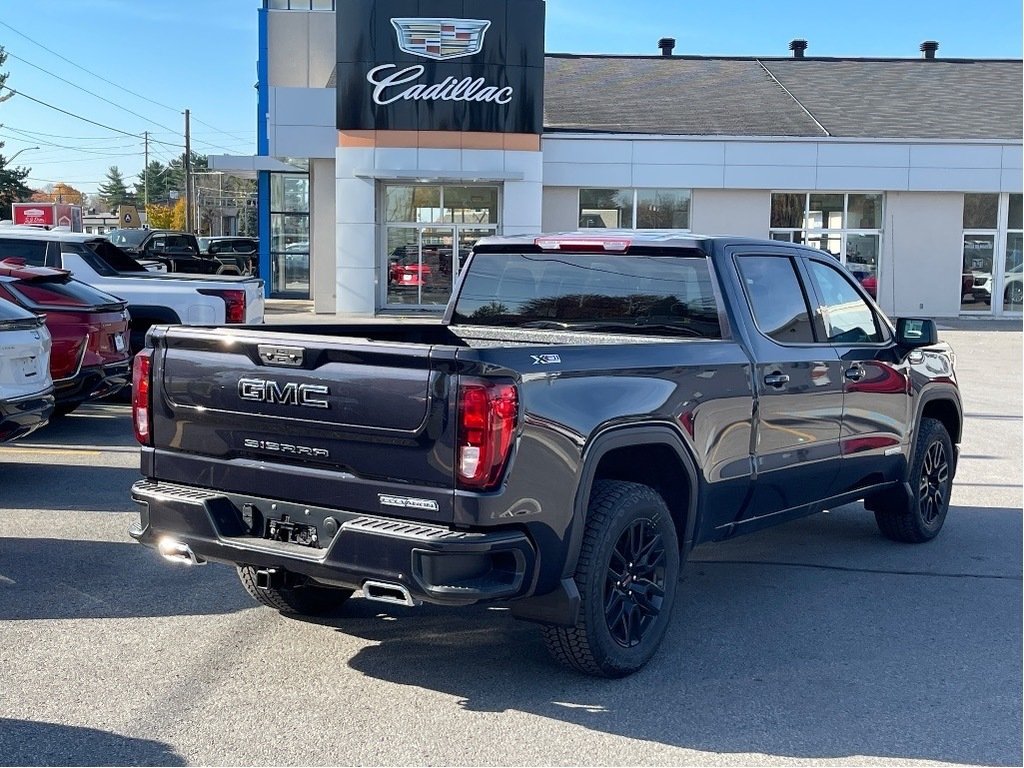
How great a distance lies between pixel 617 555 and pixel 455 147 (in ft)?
70.2

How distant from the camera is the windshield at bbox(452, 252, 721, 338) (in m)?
5.79

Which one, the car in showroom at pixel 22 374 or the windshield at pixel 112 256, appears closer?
the car in showroom at pixel 22 374

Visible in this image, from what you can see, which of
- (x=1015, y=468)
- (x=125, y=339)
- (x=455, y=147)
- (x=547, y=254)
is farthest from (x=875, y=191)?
(x=547, y=254)

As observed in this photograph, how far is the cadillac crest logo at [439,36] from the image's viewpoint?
24.7 m

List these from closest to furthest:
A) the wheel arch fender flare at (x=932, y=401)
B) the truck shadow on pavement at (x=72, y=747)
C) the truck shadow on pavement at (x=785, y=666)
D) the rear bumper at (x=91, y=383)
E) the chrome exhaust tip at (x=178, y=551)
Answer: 1. the truck shadow on pavement at (x=72, y=747)
2. the truck shadow on pavement at (x=785, y=666)
3. the chrome exhaust tip at (x=178, y=551)
4. the wheel arch fender flare at (x=932, y=401)
5. the rear bumper at (x=91, y=383)

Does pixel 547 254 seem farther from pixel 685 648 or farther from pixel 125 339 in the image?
pixel 125 339

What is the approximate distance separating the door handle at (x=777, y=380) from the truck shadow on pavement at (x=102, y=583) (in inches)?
114

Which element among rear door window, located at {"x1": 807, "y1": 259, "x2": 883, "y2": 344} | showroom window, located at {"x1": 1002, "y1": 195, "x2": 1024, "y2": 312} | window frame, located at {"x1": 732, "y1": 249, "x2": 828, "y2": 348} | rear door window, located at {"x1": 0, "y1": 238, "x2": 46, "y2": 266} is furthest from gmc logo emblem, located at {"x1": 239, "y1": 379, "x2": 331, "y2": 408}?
showroom window, located at {"x1": 1002, "y1": 195, "x2": 1024, "y2": 312}

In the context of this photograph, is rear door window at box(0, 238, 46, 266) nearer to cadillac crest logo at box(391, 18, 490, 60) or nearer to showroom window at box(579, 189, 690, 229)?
cadillac crest logo at box(391, 18, 490, 60)

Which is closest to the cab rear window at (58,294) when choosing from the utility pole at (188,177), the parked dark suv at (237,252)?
the parked dark suv at (237,252)

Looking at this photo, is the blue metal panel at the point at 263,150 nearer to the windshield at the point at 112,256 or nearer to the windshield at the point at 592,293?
the windshield at the point at 112,256

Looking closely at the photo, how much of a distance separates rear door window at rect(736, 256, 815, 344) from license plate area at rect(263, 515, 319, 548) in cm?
256

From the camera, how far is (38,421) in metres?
8.12

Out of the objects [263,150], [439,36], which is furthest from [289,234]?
[439,36]
